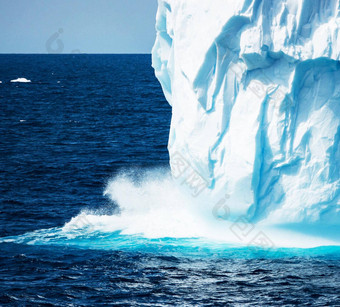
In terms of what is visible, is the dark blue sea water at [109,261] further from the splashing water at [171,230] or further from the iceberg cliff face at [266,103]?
the iceberg cliff face at [266,103]

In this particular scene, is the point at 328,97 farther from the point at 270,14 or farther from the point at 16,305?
the point at 16,305

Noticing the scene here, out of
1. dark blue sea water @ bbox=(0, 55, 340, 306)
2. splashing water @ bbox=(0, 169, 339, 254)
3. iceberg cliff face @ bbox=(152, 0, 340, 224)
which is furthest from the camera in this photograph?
splashing water @ bbox=(0, 169, 339, 254)

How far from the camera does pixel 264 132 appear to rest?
17.3m

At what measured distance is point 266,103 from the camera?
17234 millimetres

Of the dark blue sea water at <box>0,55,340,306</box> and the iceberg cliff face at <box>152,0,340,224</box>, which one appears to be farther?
the iceberg cliff face at <box>152,0,340,224</box>

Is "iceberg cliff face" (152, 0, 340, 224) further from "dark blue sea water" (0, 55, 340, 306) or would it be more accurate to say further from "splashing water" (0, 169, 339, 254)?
"dark blue sea water" (0, 55, 340, 306)

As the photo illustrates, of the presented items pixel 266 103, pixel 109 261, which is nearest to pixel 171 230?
pixel 109 261

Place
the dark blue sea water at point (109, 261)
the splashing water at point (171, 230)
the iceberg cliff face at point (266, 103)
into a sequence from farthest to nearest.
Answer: the splashing water at point (171, 230)
the iceberg cliff face at point (266, 103)
the dark blue sea water at point (109, 261)

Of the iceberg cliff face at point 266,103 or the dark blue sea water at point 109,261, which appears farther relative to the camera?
the iceberg cliff face at point 266,103

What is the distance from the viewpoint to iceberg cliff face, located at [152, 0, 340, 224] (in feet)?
54.5

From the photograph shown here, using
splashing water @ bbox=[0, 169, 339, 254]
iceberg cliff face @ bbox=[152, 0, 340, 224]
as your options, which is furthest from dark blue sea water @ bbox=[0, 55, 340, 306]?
iceberg cliff face @ bbox=[152, 0, 340, 224]

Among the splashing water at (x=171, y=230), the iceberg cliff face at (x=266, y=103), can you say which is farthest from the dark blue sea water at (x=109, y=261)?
the iceberg cliff face at (x=266, y=103)

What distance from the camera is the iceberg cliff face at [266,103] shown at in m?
16.6

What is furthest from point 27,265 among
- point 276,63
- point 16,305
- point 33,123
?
point 33,123
